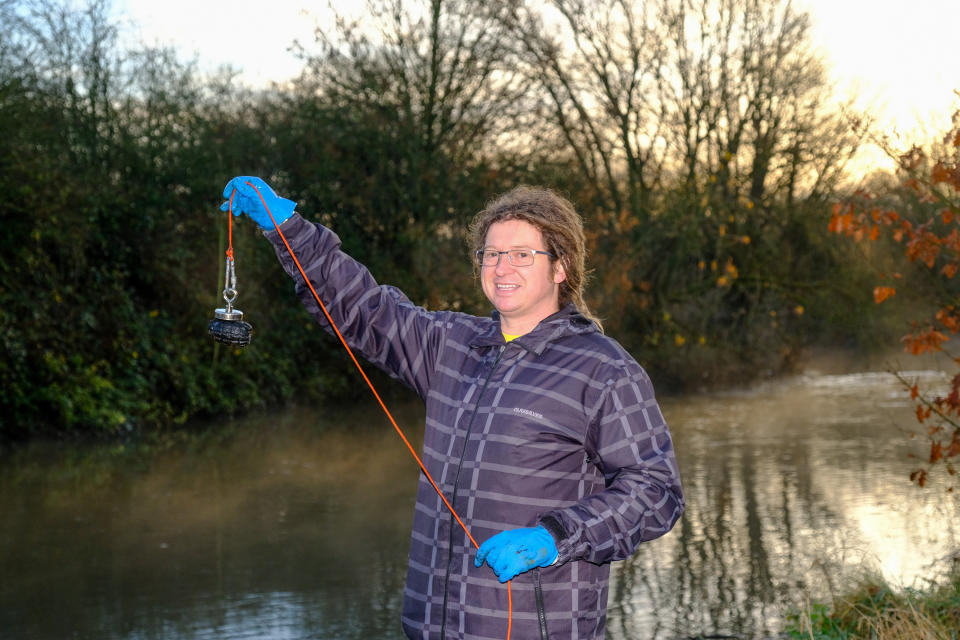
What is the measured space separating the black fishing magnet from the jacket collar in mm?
1047

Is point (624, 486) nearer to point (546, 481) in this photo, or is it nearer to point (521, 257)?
point (546, 481)

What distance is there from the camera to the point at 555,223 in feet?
9.57

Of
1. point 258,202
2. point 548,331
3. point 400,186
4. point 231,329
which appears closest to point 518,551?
point 548,331

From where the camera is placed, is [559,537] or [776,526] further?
[776,526]

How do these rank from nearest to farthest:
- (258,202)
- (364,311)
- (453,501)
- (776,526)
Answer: (453,501) → (364,311) → (258,202) → (776,526)

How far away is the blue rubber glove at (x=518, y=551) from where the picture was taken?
2.42m

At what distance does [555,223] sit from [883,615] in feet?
10.3

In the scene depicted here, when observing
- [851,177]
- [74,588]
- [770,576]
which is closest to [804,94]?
[851,177]

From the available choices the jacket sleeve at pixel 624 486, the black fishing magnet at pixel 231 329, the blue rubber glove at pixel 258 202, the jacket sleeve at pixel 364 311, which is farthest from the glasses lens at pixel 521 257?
the black fishing magnet at pixel 231 329

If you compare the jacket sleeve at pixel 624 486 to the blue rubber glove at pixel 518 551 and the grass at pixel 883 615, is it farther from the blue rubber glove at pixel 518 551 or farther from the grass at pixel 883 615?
the grass at pixel 883 615

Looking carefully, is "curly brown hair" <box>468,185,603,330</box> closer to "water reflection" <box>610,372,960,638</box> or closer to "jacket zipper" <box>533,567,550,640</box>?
"jacket zipper" <box>533,567,550,640</box>

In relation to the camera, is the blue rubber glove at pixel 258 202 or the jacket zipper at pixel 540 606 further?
the blue rubber glove at pixel 258 202

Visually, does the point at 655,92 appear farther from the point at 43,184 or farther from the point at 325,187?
the point at 43,184

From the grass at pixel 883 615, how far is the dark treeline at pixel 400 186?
32.8ft
